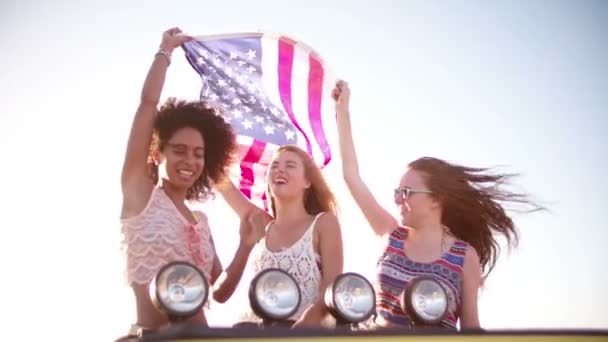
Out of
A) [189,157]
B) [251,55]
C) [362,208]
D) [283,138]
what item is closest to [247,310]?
[189,157]

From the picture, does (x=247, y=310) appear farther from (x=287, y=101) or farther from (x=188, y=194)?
(x=287, y=101)

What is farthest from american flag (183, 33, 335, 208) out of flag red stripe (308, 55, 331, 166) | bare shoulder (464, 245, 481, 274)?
bare shoulder (464, 245, 481, 274)

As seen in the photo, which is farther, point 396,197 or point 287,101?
point 287,101

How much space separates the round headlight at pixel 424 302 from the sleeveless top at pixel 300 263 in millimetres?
1171

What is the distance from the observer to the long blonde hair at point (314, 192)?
5203 mm

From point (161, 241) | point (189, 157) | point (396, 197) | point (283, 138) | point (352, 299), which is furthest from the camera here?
point (283, 138)

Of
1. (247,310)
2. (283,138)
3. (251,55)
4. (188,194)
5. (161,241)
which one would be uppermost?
(251,55)

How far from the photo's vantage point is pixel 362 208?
18.4ft

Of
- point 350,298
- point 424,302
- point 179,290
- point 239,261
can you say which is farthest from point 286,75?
point 179,290

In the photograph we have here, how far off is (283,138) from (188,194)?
142 cm

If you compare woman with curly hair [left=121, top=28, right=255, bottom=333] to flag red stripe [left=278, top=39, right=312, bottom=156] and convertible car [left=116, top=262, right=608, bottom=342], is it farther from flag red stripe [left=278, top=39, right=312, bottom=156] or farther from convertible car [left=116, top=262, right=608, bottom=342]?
flag red stripe [left=278, top=39, right=312, bottom=156]

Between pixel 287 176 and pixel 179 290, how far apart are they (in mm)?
2205

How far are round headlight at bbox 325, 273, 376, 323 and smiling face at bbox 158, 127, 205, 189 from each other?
1.70 metres

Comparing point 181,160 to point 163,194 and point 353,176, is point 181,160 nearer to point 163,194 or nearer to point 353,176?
point 163,194
